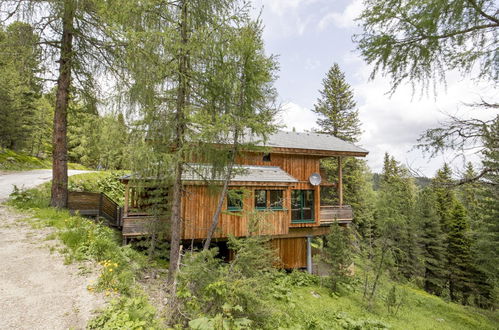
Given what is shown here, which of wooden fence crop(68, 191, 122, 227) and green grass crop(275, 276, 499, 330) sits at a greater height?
wooden fence crop(68, 191, 122, 227)

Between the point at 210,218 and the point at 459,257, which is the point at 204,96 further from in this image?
the point at 459,257

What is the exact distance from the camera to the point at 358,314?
9.02 metres

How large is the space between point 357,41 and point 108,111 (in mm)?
5524

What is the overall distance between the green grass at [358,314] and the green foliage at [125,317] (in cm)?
432

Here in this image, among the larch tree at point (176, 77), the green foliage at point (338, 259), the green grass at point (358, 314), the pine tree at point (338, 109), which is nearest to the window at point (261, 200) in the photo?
the green foliage at point (338, 259)

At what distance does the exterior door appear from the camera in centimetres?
1239

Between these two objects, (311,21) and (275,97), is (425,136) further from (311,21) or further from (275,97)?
(311,21)

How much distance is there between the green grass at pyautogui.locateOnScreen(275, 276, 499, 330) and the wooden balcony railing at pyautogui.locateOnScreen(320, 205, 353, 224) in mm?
3370

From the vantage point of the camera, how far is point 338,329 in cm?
690

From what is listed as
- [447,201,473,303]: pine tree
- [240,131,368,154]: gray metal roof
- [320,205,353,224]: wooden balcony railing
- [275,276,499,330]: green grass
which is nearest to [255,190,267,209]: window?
[240,131,368,154]: gray metal roof

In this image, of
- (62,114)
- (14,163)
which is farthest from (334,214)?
(14,163)

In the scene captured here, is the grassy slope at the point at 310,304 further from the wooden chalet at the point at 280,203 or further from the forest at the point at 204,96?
the wooden chalet at the point at 280,203

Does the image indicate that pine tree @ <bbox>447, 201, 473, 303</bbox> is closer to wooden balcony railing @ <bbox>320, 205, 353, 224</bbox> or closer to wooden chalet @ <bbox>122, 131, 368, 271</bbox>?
wooden balcony railing @ <bbox>320, 205, 353, 224</bbox>

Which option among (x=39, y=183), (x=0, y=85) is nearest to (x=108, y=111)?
(x=39, y=183)
